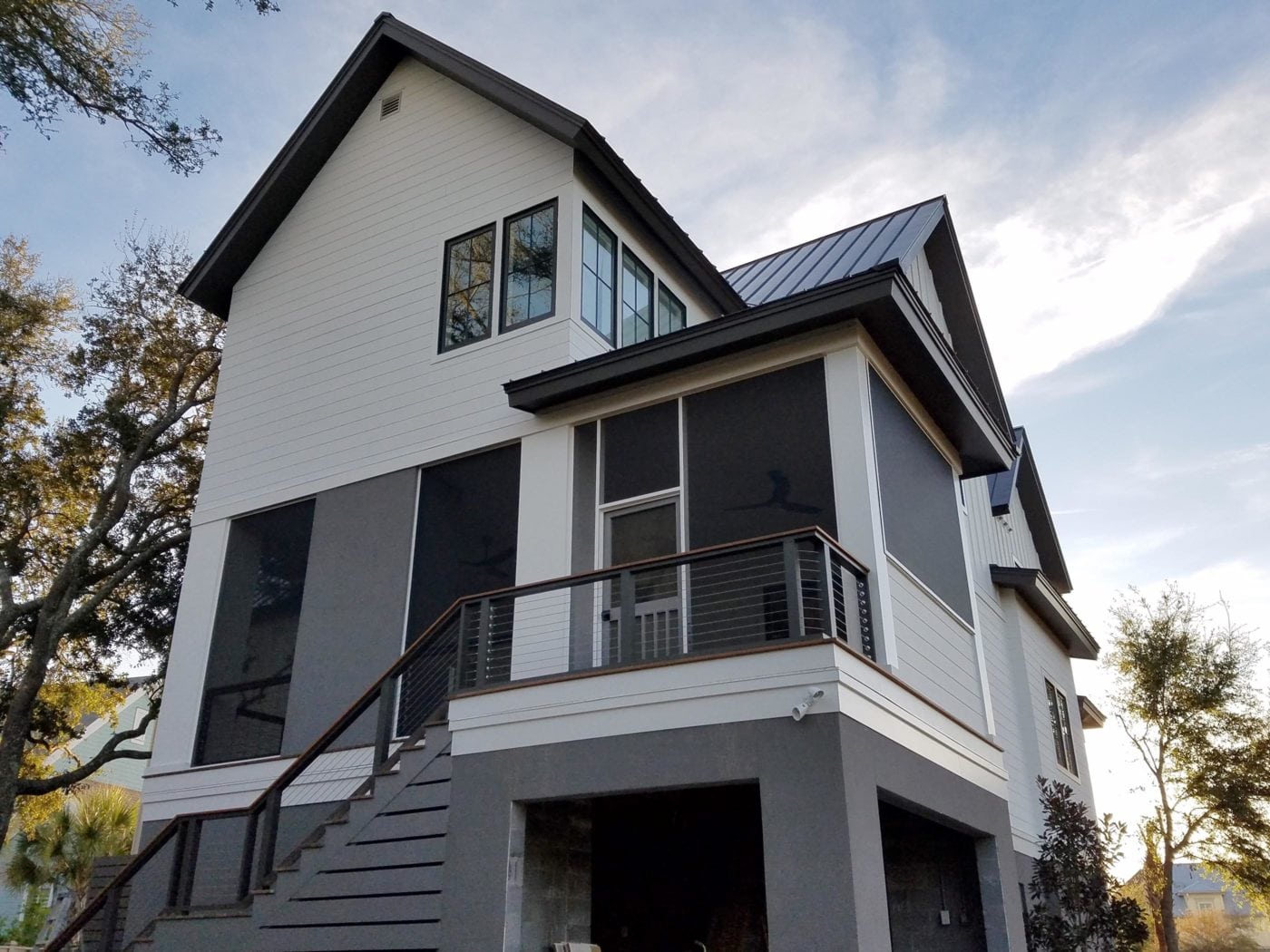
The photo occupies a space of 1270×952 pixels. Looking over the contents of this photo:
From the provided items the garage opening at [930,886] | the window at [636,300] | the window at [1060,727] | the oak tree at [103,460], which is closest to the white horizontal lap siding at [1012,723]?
the window at [1060,727]

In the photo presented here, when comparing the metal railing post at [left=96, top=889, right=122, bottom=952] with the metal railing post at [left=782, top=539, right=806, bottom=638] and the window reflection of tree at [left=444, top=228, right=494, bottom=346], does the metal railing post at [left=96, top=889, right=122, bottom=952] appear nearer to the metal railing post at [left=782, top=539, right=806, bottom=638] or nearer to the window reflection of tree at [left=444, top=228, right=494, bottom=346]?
the window reflection of tree at [left=444, top=228, right=494, bottom=346]

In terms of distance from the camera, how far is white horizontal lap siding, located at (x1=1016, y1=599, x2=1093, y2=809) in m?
15.4

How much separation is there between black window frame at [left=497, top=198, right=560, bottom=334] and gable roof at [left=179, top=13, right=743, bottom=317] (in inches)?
27.4

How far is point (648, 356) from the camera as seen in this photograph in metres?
9.57

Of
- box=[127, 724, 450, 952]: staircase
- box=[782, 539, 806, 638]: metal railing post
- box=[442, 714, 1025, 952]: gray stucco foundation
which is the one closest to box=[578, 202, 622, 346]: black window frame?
box=[782, 539, 806, 638]: metal railing post

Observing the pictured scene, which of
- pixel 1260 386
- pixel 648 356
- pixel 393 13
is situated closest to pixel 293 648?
pixel 648 356

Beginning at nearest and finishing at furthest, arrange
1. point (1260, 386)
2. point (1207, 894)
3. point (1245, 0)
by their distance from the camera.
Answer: point (1245, 0) → point (1260, 386) → point (1207, 894)

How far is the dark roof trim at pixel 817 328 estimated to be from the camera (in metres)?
8.73

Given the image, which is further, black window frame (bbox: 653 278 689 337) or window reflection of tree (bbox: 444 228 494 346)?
black window frame (bbox: 653 278 689 337)

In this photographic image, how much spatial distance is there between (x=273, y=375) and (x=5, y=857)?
2468cm

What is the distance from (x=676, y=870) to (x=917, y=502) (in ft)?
12.8

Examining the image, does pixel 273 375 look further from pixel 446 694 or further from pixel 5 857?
pixel 5 857

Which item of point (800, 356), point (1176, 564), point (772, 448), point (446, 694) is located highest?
point (1176, 564)

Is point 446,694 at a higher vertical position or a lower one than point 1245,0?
lower
